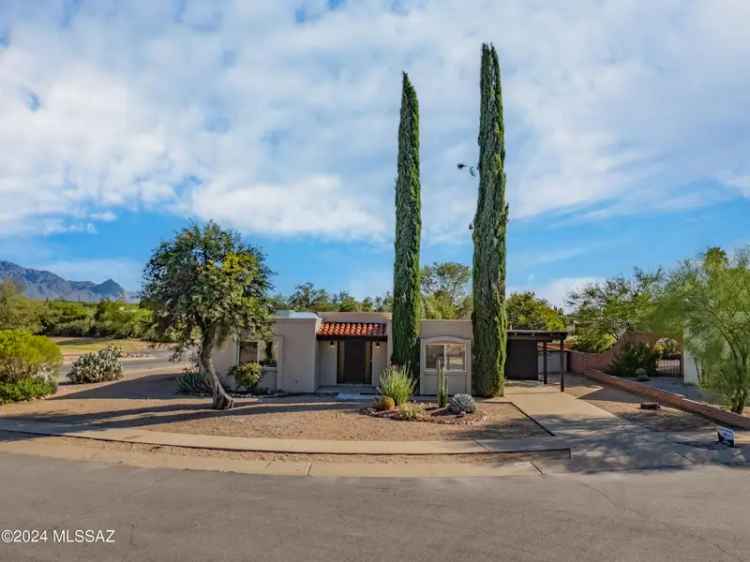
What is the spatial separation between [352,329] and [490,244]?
6.76 m

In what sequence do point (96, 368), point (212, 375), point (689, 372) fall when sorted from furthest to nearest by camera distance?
point (689, 372), point (96, 368), point (212, 375)

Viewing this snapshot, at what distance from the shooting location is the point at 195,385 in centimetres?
2119

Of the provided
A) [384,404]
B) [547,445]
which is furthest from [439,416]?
[547,445]

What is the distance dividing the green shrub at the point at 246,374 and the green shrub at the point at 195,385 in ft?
3.62

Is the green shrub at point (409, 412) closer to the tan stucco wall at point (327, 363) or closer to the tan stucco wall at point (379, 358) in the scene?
the tan stucco wall at point (379, 358)

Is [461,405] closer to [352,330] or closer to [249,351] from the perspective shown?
[352,330]

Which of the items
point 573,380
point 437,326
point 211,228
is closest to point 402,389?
point 437,326

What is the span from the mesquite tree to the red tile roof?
554cm

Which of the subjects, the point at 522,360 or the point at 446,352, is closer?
the point at 446,352

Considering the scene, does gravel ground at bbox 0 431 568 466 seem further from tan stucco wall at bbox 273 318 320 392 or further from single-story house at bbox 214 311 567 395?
tan stucco wall at bbox 273 318 320 392

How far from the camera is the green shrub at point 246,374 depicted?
2073cm

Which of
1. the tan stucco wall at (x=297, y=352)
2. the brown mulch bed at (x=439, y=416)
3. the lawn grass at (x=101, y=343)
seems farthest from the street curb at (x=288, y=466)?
the lawn grass at (x=101, y=343)

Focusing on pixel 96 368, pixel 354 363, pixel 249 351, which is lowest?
pixel 96 368

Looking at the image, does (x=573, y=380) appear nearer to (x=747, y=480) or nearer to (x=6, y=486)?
(x=747, y=480)
